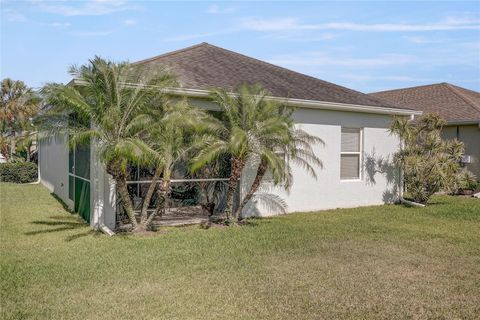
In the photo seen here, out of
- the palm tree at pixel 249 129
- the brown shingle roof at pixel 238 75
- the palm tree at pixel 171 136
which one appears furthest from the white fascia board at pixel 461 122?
the palm tree at pixel 171 136

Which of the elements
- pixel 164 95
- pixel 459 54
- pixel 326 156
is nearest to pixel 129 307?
pixel 164 95

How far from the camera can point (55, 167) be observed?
17672 millimetres

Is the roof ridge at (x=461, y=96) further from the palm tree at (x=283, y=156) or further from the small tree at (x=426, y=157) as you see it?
the palm tree at (x=283, y=156)

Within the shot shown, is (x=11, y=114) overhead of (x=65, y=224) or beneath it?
overhead

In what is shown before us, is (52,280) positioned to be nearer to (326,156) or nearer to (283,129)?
(283,129)

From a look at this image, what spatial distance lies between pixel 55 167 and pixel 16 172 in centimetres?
683

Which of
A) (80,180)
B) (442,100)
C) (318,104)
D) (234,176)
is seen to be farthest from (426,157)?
(80,180)

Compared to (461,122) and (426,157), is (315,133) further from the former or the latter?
(461,122)

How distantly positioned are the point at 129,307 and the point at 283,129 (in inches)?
231

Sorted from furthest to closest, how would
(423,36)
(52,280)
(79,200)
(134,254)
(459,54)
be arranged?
(459,54) → (423,36) → (79,200) → (134,254) → (52,280)

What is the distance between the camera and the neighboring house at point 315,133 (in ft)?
39.5

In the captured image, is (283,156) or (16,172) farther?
(16,172)

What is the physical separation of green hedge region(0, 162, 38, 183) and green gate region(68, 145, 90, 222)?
1083 cm

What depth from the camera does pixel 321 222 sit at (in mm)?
11148
